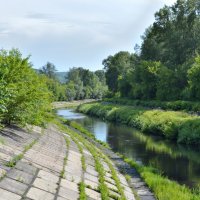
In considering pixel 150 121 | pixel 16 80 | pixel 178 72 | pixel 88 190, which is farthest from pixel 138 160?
pixel 178 72

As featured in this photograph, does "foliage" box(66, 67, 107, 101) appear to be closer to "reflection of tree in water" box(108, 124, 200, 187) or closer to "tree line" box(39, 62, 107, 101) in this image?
"tree line" box(39, 62, 107, 101)

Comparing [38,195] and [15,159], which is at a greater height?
[15,159]

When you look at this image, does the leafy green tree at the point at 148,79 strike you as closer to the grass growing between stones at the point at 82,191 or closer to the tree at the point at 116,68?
the tree at the point at 116,68

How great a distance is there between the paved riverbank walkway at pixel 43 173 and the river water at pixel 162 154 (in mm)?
5003

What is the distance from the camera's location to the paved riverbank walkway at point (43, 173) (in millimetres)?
10438

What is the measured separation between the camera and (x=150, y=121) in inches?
1790

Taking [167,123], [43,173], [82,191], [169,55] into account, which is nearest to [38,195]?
[82,191]

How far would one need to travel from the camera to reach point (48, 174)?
12562mm

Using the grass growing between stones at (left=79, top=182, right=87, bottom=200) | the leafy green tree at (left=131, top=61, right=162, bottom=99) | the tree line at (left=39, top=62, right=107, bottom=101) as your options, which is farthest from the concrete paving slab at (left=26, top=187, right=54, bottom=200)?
the tree line at (left=39, top=62, right=107, bottom=101)

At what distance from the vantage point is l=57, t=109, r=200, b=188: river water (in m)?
21.7

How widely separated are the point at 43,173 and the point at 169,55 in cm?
7033

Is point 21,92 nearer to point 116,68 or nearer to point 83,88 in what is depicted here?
point 116,68

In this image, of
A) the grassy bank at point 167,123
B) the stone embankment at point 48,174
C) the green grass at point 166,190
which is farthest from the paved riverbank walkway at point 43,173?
the grassy bank at point 167,123

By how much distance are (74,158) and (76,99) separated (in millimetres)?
150168
